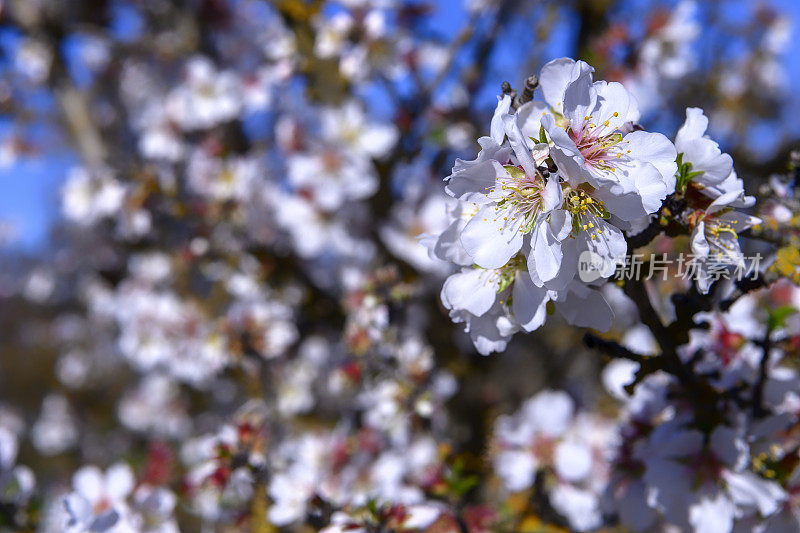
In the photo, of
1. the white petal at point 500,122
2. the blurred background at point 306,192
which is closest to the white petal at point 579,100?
the white petal at point 500,122

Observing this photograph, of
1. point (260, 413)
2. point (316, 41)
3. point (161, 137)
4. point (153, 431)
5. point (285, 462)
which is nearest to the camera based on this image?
point (260, 413)

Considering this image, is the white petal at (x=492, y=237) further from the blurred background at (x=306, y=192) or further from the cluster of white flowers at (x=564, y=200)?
the blurred background at (x=306, y=192)

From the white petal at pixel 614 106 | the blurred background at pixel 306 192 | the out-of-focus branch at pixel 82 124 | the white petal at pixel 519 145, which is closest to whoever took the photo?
the white petal at pixel 519 145

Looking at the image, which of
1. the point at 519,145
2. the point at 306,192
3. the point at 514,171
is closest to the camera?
the point at 519,145

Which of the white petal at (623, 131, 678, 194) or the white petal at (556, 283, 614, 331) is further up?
the white petal at (623, 131, 678, 194)

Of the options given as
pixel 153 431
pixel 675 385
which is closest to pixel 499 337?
pixel 675 385

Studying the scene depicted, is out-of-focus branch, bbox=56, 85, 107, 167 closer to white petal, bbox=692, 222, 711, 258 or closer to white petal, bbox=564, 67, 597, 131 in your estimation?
white petal, bbox=564, 67, 597, 131

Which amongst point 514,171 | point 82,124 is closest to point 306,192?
point 82,124

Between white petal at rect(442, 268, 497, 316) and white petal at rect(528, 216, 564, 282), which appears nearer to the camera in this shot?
white petal at rect(528, 216, 564, 282)

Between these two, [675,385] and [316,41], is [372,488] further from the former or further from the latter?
[316,41]

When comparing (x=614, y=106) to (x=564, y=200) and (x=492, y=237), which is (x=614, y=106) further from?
(x=492, y=237)

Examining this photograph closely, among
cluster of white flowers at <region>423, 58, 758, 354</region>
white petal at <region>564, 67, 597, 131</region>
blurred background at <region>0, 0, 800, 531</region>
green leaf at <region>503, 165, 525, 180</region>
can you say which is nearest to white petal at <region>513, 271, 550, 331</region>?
cluster of white flowers at <region>423, 58, 758, 354</region>
